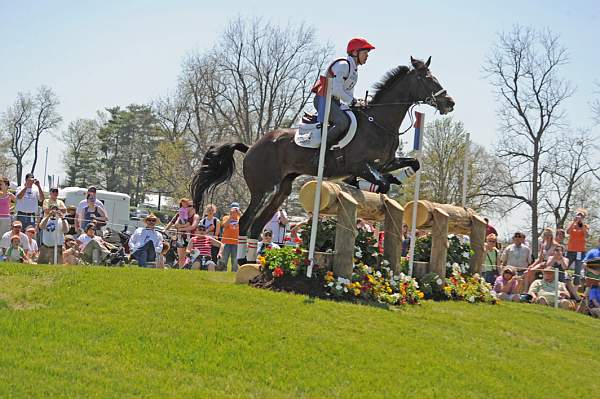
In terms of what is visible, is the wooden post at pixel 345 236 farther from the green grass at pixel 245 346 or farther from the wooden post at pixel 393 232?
the wooden post at pixel 393 232

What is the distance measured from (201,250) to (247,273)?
5223 mm

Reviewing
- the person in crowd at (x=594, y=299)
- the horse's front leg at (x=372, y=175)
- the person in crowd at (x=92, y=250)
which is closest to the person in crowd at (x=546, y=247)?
the person in crowd at (x=594, y=299)

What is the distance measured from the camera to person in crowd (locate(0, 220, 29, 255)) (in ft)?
40.6

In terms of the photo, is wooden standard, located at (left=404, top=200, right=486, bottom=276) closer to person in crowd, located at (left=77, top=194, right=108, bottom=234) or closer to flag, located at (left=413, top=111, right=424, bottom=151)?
flag, located at (left=413, top=111, right=424, bottom=151)

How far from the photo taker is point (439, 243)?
11.0m

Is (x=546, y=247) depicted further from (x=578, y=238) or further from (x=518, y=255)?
(x=578, y=238)

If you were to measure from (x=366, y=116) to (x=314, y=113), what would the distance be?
794 mm

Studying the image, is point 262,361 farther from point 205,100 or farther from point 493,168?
point 205,100

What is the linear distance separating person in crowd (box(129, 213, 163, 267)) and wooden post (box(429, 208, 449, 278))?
598 centimetres

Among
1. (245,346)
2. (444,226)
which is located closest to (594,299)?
(444,226)

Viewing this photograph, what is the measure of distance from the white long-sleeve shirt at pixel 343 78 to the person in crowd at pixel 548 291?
18.6 feet

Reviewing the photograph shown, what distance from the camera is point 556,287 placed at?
12.8 meters

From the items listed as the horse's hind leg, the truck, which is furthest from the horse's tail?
the truck

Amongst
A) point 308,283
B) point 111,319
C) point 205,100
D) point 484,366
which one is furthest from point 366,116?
point 205,100
